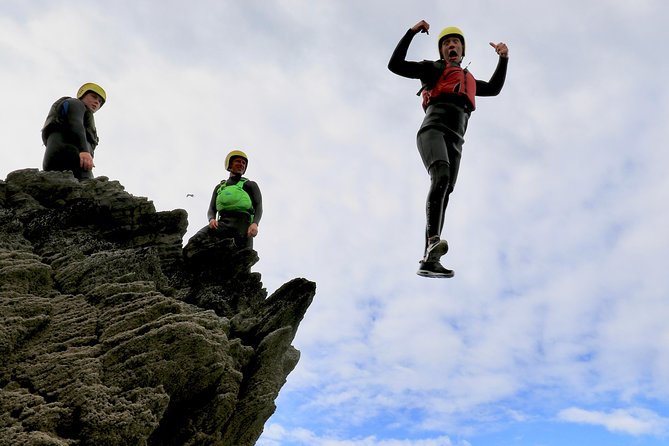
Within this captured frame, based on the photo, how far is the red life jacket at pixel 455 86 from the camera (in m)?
9.88

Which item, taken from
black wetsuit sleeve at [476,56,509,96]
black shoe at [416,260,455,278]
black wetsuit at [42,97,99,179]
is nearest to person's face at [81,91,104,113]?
black wetsuit at [42,97,99,179]

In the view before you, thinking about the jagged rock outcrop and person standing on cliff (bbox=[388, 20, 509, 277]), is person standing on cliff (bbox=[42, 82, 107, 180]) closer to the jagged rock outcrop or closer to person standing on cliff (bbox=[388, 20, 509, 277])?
the jagged rock outcrop

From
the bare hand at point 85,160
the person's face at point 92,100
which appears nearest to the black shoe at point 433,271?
the bare hand at point 85,160

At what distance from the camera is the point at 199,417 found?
29.8 ft

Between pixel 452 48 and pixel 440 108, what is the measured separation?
1.09 metres

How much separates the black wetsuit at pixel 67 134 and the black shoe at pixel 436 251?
330 inches

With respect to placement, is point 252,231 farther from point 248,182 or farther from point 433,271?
point 433,271

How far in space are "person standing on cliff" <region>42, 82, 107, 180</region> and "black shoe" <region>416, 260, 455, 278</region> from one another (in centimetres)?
811

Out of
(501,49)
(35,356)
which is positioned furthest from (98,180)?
(501,49)

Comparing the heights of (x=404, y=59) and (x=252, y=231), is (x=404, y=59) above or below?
above

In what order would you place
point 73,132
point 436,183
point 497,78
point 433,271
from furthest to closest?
1. point 73,132
2. point 497,78
3. point 436,183
4. point 433,271

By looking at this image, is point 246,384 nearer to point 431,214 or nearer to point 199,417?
point 199,417

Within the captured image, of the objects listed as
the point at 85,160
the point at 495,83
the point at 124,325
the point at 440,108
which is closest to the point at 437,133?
the point at 440,108

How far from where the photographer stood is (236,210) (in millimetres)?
14070
